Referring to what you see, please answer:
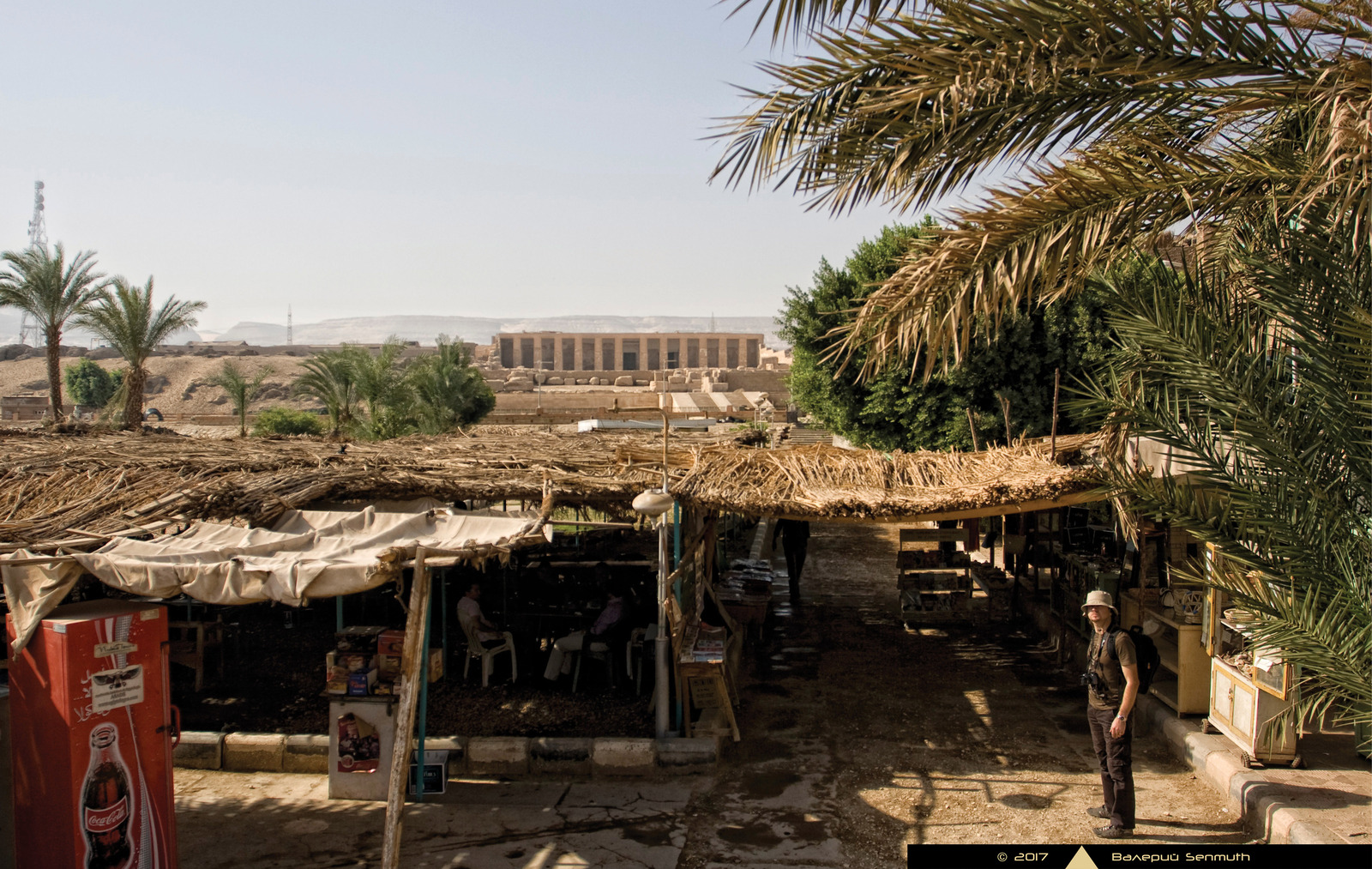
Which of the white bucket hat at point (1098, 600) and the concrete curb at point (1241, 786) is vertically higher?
the white bucket hat at point (1098, 600)

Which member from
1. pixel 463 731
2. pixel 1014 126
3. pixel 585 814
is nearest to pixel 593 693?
pixel 463 731

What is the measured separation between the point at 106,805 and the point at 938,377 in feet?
40.8

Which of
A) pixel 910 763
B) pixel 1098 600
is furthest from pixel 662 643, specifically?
pixel 1098 600

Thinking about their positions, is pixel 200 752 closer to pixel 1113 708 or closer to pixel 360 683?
pixel 360 683

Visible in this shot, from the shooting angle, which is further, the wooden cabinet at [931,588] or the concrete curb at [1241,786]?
the wooden cabinet at [931,588]

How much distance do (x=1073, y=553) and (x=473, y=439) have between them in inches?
279

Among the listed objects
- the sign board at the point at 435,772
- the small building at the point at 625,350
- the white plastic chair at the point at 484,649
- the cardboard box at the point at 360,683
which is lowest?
the sign board at the point at 435,772

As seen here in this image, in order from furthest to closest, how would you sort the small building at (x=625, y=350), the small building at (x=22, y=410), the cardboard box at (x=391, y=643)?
the small building at (x=625, y=350) → the small building at (x=22, y=410) → the cardboard box at (x=391, y=643)

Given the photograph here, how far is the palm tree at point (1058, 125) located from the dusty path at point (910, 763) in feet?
10.5

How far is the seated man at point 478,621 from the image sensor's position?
378 inches

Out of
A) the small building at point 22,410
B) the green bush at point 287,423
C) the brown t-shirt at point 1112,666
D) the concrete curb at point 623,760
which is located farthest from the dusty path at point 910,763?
the small building at point 22,410

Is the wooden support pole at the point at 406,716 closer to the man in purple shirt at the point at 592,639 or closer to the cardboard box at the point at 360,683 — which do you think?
the cardboard box at the point at 360,683

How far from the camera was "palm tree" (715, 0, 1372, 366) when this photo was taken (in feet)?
16.0

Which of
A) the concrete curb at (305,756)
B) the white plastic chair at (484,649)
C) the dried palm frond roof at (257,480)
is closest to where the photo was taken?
the dried palm frond roof at (257,480)
